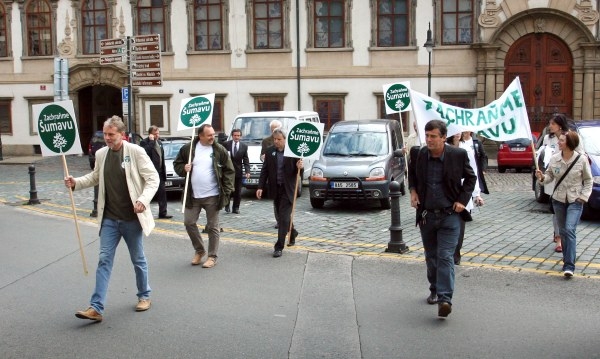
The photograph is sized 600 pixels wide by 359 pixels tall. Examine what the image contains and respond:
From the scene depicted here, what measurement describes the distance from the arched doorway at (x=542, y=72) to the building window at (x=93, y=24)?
17725 mm

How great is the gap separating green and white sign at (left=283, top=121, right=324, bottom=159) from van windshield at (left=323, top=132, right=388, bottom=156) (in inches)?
174

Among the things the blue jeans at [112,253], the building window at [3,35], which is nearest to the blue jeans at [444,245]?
the blue jeans at [112,253]

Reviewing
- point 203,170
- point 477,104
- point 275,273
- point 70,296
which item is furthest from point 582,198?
point 477,104

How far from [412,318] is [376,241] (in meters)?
4.11

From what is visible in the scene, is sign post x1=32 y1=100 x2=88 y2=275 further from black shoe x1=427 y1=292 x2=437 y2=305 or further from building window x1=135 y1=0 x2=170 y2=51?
building window x1=135 y1=0 x2=170 y2=51

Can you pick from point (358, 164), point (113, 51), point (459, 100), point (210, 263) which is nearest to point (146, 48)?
point (113, 51)

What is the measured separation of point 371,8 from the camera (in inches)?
1169

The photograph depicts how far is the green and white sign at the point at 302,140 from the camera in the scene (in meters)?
10.4

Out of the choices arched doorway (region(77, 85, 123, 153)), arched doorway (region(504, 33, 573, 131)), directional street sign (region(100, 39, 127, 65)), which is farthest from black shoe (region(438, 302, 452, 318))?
arched doorway (region(77, 85, 123, 153))

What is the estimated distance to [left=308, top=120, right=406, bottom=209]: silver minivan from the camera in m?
14.2

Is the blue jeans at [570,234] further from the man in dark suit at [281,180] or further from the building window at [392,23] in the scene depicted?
the building window at [392,23]

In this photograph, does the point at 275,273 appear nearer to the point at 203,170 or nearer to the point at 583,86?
the point at 203,170

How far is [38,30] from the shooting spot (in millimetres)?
32719

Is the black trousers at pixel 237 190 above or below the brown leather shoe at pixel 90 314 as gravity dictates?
above
